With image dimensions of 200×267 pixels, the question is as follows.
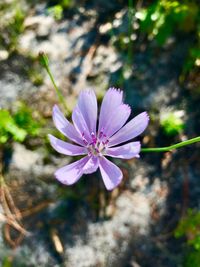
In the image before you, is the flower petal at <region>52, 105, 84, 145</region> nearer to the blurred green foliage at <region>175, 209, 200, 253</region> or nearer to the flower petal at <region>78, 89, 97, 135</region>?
the flower petal at <region>78, 89, 97, 135</region>

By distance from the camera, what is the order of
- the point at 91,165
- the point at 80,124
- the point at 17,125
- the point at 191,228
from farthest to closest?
the point at 17,125 < the point at 191,228 < the point at 80,124 < the point at 91,165

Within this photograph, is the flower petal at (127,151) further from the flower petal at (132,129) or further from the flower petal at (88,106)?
the flower petal at (88,106)

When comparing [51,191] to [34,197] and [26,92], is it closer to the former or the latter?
[34,197]

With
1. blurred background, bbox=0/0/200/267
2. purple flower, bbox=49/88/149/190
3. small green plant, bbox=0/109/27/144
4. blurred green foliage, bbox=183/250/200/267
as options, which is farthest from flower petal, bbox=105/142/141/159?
blurred green foliage, bbox=183/250/200/267

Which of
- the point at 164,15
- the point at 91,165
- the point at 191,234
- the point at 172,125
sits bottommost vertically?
the point at 191,234

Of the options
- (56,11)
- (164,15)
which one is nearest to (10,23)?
(56,11)

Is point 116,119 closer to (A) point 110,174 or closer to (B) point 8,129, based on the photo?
(A) point 110,174

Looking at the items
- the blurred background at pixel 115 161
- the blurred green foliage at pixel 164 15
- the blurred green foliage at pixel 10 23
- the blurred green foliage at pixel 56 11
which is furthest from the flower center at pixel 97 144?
the blurred green foliage at pixel 56 11
